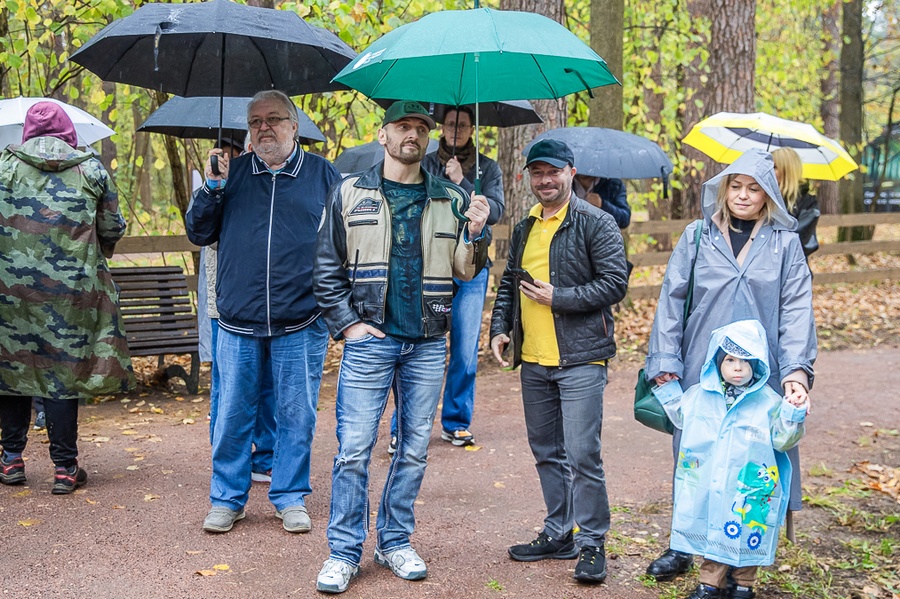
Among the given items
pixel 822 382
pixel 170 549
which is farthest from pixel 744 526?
pixel 822 382

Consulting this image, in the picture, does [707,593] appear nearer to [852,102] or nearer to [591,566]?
[591,566]

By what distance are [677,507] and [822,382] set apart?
585 centimetres

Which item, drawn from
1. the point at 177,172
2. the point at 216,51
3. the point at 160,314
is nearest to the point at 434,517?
the point at 216,51

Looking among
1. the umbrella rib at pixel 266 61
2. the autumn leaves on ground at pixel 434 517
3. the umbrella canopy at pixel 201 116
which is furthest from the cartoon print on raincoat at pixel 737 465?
the umbrella canopy at pixel 201 116

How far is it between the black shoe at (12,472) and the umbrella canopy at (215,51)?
2.34 meters

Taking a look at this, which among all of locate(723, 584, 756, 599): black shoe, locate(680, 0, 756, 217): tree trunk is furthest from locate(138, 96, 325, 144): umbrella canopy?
locate(680, 0, 756, 217): tree trunk

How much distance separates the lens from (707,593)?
3955mm

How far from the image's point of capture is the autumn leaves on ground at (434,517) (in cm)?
420

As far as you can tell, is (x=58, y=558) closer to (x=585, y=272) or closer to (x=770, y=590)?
(x=585, y=272)

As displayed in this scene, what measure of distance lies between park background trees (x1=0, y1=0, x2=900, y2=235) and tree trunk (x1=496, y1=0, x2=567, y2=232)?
0.01m

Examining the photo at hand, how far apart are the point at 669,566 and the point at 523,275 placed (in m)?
1.58

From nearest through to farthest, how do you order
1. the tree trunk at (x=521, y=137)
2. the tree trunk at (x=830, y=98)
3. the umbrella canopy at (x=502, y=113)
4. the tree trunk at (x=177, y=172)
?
the umbrella canopy at (x=502, y=113) → the tree trunk at (x=521, y=137) → the tree trunk at (x=177, y=172) → the tree trunk at (x=830, y=98)

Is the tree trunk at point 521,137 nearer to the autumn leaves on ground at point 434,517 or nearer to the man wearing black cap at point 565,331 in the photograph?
the autumn leaves on ground at point 434,517

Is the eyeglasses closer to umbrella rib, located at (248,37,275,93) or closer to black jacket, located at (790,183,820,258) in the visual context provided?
umbrella rib, located at (248,37,275,93)
